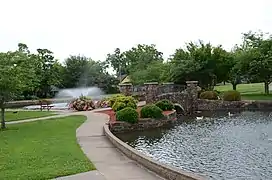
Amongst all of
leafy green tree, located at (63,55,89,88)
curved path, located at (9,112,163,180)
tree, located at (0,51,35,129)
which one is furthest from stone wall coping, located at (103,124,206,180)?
leafy green tree, located at (63,55,89,88)

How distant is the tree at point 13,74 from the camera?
19703mm

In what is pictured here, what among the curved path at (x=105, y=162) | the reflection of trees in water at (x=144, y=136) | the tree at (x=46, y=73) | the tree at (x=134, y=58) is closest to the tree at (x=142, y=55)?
the tree at (x=134, y=58)

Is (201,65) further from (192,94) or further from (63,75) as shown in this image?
(63,75)

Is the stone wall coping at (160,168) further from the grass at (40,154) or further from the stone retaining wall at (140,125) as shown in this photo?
the stone retaining wall at (140,125)

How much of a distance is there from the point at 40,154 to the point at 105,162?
236cm

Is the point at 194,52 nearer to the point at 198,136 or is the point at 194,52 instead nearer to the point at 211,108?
the point at 211,108

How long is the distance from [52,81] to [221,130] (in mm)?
40823

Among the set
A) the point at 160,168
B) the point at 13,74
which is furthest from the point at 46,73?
the point at 160,168

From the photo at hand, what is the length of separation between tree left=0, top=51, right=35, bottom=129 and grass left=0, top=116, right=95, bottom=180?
1884mm

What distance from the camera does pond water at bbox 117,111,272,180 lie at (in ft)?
41.5

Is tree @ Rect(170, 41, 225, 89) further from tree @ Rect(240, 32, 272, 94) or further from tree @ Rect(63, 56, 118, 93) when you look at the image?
tree @ Rect(63, 56, 118, 93)

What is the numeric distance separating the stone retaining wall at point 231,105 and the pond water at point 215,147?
11.8 metres

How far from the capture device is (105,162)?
1241cm

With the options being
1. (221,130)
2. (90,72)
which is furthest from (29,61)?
(90,72)
